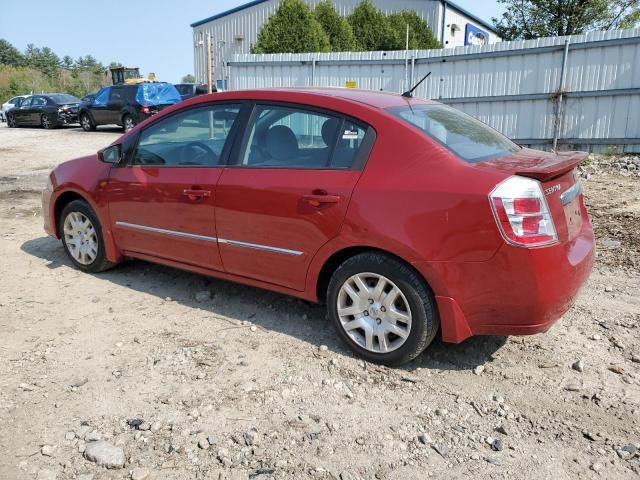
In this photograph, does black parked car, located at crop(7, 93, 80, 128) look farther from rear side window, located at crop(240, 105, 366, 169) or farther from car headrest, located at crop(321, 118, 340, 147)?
car headrest, located at crop(321, 118, 340, 147)

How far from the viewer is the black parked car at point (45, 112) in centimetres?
2497

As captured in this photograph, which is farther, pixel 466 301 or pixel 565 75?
pixel 565 75

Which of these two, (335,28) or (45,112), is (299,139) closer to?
(335,28)

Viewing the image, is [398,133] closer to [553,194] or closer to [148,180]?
[553,194]

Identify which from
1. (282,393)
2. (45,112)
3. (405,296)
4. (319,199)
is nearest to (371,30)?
(45,112)

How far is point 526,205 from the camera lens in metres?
2.97

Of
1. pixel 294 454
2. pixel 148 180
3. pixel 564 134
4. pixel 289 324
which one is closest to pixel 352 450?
pixel 294 454

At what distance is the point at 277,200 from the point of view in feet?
12.0

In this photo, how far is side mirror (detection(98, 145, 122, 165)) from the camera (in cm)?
472

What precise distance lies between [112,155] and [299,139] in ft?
6.13

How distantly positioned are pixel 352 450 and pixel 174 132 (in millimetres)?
2871

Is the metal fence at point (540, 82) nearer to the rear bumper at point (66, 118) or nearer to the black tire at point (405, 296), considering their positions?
the black tire at point (405, 296)

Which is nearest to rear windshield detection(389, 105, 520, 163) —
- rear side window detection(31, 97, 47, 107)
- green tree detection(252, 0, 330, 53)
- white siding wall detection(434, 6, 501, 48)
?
green tree detection(252, 0, 330, 53)

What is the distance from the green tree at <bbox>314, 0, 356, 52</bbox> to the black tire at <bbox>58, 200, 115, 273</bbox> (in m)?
22.6
